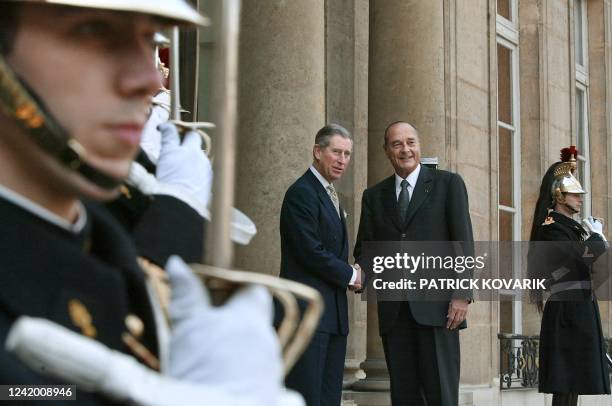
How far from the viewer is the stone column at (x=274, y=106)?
843 cm

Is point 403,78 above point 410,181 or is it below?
above

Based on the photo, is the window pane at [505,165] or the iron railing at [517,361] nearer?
the iron railing at [517,361]

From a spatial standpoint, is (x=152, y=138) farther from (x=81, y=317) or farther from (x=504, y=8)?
(x=504, y=8)

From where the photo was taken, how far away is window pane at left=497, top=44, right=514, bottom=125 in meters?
14.3

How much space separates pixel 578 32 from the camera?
56.4ft

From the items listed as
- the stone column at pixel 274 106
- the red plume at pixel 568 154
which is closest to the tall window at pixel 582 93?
the red plume at pixel 568 154

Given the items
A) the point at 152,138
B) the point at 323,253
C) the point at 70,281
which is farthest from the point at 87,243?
the point at 323,253

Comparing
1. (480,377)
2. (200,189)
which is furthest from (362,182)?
(200,189)

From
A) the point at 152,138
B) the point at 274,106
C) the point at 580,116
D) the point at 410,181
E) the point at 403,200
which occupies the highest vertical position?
the point at 580,116

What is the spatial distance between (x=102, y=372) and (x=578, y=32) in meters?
16.5

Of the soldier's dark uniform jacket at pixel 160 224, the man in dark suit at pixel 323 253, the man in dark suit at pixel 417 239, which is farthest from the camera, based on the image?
the man in dark suit at pixel 417 239

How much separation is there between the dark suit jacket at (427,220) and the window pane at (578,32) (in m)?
9.66

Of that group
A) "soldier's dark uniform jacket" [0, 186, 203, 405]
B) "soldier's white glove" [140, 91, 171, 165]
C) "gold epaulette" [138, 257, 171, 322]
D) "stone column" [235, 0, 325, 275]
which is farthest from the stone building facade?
"soldier's dark uniform jacket" [0, 186, 203, 405]

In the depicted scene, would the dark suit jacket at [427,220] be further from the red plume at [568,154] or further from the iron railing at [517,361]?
the iron railing at [517,361]
